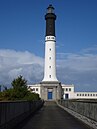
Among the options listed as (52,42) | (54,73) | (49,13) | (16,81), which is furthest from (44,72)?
(16,81)

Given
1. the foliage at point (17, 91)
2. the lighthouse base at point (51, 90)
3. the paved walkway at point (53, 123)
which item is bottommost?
the paved walkway at point (53, 123)

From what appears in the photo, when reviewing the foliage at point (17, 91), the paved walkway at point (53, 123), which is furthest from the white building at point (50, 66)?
the paved walkway at point (53, 123)

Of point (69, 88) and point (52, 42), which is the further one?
point (69, 88)

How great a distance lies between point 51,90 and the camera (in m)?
129

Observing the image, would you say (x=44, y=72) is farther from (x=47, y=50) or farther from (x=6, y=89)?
(x=6, y=89)

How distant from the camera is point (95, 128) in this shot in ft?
73.0

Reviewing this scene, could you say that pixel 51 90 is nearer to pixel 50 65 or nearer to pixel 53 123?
pixel 50 65

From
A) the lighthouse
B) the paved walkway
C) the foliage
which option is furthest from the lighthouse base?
the paved walkway

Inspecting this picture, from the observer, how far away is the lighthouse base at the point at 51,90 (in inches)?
4963

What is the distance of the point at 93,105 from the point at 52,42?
4084 inches

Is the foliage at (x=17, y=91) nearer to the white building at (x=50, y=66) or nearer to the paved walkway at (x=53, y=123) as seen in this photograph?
the paved walkway at (x=53, y=123)

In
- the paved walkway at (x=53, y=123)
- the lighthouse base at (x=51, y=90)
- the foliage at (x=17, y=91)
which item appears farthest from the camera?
the lighthouse base at (x=51, y=90)

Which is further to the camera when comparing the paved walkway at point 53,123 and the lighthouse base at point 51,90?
the lighthouse base at point 51,90

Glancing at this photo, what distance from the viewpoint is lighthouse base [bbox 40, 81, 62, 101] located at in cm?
12606
